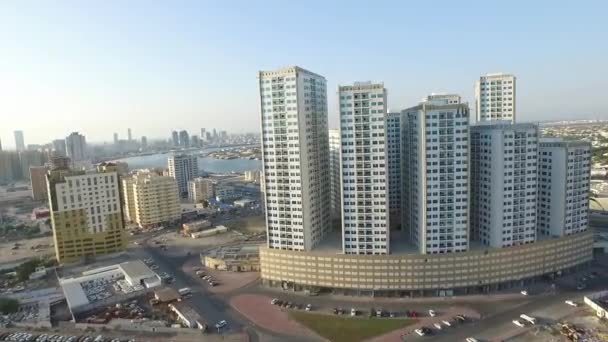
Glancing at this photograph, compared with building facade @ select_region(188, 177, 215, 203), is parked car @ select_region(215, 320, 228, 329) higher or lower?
lower

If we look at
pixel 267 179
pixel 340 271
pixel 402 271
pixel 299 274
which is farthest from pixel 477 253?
pixel 267 179

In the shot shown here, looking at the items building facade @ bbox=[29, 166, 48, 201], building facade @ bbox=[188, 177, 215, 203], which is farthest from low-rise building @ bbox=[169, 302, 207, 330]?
building facade @ bbox=[29, 166, 48, 201]

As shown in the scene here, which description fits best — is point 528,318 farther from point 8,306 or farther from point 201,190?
point 201,190

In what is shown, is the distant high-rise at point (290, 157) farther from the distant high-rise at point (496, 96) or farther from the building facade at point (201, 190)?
the building facade at point (201, 190)

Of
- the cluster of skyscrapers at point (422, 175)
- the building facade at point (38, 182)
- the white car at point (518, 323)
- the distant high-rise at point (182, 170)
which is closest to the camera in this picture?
the white car at point (518, 323)

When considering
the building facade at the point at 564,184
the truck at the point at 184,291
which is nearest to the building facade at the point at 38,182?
the truck at the point at 184,291

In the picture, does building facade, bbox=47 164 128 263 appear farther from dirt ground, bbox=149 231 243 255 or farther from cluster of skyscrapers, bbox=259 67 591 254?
cluster of skyscrapers, bbox=259 67 591 254
